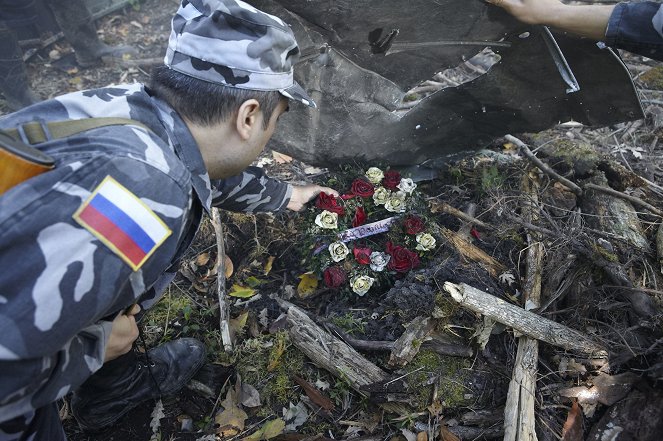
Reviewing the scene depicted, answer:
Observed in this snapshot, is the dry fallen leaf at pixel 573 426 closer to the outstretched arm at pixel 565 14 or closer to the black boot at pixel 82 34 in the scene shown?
the outstretched arm at pixel 565 14

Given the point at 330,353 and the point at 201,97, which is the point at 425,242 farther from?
the point at 201,97

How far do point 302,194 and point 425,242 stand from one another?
3.12 ft

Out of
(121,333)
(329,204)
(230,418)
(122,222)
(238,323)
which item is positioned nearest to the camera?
(122,222)

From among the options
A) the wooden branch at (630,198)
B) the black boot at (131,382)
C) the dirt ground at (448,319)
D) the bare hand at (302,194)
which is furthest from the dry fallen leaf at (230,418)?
the wooden branch at (630,198)

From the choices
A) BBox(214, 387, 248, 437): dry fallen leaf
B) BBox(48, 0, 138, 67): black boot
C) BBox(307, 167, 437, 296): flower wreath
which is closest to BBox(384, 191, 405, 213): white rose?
BBox(307, 167, 437, 296): flower wreath

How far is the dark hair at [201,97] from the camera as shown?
1980 millimetres

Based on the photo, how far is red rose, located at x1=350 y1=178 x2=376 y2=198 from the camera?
3449 millimetres

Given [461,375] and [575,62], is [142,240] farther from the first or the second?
[575,62]

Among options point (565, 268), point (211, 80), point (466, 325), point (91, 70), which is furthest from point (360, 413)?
point (91, 70)

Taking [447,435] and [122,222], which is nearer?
[122,222]

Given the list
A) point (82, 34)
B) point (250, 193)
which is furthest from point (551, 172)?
point (82, 34)

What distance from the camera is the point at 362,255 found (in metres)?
3.19

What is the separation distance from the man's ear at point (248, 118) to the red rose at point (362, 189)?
1464 mm

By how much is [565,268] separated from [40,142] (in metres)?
2.99
